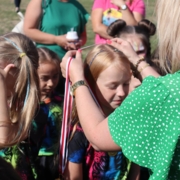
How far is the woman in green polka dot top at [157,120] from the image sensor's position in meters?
1.35

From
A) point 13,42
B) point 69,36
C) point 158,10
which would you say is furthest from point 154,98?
point 69,36

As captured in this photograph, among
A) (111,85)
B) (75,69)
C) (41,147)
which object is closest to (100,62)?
(111,85)

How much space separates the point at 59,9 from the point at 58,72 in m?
0.80

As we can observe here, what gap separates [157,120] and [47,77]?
158cm

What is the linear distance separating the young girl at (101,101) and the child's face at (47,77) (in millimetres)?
549

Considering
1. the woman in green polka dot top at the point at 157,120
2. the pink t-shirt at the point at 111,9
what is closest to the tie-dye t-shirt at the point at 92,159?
the woman in green polka dot top at the point at 157,120

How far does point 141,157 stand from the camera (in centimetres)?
141

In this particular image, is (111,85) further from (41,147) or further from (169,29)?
(169,29)

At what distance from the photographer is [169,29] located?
55.4 inches

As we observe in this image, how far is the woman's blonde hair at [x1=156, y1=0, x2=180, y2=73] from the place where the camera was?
1.40 meters

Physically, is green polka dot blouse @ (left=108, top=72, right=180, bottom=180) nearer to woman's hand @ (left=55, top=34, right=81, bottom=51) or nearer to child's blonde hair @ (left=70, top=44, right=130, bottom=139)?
child's blonde hair @ (left=70, top=44, right=130, bottom=139)

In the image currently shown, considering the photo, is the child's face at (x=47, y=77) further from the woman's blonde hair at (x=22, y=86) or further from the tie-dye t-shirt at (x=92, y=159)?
the tie-dye t-shirt at (x=92, y=159)

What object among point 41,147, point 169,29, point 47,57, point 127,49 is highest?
point 169,29

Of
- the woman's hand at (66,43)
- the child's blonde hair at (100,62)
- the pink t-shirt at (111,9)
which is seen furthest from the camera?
the pink t-shirt at (111,9)
